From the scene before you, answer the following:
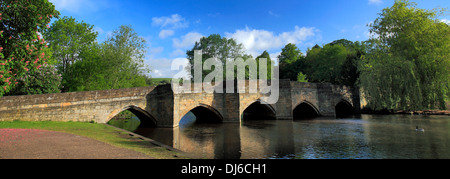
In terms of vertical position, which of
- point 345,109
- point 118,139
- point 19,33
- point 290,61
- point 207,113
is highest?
point 290,61

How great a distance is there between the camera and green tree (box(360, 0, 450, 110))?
2267cm

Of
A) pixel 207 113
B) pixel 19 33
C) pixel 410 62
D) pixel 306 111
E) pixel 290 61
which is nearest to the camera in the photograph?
pixel 19 33

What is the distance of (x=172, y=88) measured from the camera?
795 inches

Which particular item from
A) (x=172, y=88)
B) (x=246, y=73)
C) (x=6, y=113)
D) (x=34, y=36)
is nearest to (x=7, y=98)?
(x=6, y=113)

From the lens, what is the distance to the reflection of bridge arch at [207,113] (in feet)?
76.0

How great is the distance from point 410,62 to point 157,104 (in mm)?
24996

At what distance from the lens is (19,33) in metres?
11.4

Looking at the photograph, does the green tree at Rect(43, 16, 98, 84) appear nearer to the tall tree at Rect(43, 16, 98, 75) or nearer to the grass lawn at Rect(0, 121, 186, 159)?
the tall tree at Rect(43, 16, 98, 75)

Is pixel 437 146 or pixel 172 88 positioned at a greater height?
pixel 172 88

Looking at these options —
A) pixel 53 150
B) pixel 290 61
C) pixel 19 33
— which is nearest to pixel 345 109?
pixel 290 61

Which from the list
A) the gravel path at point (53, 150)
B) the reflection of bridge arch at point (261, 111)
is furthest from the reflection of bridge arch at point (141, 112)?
the reflection of bridge arch at point (261, 111)

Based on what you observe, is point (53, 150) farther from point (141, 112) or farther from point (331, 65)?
point (331, 65)
